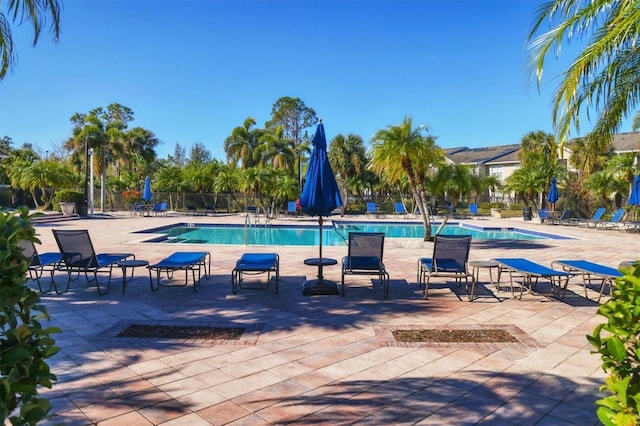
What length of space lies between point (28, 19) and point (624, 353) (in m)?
8.66

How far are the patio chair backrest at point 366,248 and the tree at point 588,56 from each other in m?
2.92

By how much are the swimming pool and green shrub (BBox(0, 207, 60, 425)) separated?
13248 millimetres

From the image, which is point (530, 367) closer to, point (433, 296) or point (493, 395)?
point (493, 395)

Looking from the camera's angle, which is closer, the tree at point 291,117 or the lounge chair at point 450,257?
the lounge chair at point 450,257

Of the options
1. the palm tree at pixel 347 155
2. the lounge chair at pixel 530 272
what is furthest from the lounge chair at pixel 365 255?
the palm tree at pixel 347 155

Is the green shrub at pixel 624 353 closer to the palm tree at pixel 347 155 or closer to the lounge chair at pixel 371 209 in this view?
the lounge chair at pixel 371 209

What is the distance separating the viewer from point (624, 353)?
178cm

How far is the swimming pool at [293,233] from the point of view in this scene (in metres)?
16.2

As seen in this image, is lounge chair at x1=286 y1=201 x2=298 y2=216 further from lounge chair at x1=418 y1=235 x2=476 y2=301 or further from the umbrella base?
lounge chair at x1=418 y1=235 x2=476 y2=301

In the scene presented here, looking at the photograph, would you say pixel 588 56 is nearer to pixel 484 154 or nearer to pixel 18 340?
pixel 18 340

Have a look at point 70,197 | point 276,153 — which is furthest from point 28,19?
point 276,153

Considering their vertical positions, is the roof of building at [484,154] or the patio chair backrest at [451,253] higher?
the roof of building at [484,154]

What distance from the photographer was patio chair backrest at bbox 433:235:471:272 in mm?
6602

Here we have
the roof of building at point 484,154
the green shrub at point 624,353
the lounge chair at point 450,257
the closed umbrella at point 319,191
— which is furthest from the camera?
the roof of building at point 484,154
